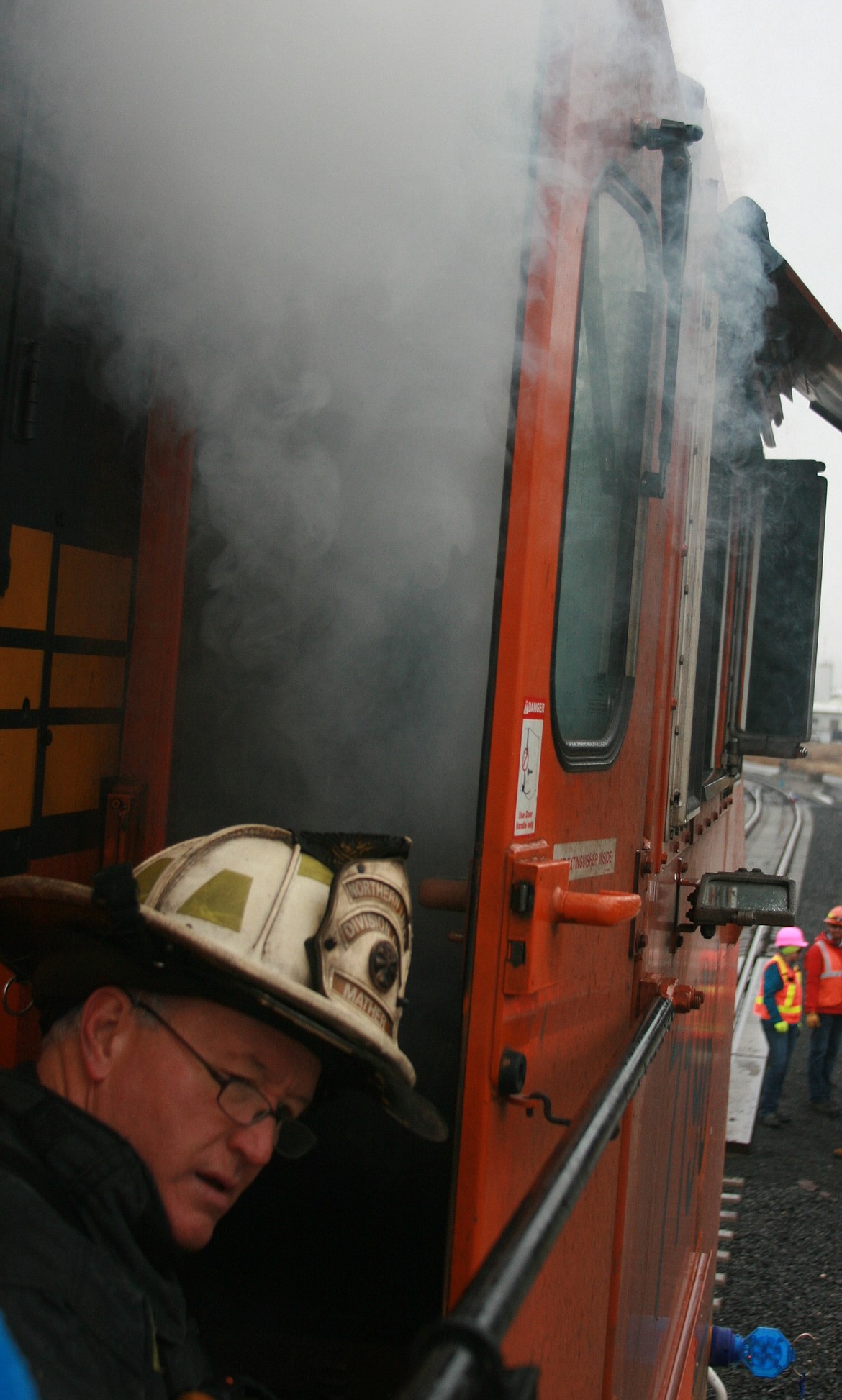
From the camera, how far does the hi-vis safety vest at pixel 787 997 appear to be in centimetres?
892

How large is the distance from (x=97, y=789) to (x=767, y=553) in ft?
7.38

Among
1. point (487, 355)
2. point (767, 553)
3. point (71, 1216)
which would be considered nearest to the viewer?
point (71, 1216)

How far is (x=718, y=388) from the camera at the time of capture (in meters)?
3.04

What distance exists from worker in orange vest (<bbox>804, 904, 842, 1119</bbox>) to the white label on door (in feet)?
25.8

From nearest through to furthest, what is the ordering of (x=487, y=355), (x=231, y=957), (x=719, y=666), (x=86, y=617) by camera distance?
(x=231, y=957) < (x=86, y=617) < (x=487, y=355) < (x=719, y=666)

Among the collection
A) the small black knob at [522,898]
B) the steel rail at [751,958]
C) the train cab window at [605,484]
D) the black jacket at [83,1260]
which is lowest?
the steel rail at [751,958]

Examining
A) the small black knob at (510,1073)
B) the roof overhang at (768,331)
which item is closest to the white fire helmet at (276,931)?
the small black knob at (510,1073)

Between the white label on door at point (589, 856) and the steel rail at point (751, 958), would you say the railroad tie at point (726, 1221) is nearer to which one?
the steel rail at point (751, 958)

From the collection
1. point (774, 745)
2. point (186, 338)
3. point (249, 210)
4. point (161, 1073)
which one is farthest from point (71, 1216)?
point (774, 745)

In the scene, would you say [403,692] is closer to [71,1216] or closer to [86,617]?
[86,617]

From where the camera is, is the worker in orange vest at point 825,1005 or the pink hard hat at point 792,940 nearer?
the worker in orange vest at point 825,1005

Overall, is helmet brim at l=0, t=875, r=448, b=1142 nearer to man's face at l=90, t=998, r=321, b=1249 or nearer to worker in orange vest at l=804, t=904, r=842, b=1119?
man's face at l=90, t=998, r=321, b=1249

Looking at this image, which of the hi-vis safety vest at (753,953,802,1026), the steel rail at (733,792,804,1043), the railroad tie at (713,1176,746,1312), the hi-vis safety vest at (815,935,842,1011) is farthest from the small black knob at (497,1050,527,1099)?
the hi-vis safety vest at (815,935,842,1011)

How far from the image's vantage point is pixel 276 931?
4.60 ft
